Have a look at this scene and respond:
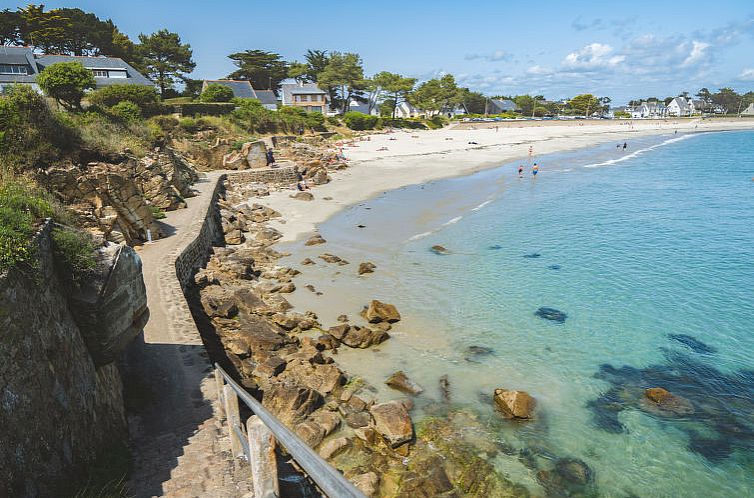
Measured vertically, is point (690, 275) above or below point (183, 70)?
below

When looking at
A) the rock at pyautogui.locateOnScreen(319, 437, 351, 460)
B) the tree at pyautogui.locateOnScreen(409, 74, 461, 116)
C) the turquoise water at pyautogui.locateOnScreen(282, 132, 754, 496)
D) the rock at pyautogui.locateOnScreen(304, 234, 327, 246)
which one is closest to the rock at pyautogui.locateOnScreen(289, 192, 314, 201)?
the turquoise water at pyautogui.locateOnScreen(282, 132, 754, 496)

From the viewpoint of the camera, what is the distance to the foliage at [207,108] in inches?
2120

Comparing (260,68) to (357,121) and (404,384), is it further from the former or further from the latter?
(404,384)

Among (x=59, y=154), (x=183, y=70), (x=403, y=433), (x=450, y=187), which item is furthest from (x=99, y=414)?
(x=183, y=70)

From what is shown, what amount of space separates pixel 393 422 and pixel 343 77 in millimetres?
91161

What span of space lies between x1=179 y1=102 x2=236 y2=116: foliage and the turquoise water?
100 ft

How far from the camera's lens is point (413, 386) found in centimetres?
1336

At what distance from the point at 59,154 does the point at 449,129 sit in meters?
95.0

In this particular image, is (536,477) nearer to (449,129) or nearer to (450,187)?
(450,187)

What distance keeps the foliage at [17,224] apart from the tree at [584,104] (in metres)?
185

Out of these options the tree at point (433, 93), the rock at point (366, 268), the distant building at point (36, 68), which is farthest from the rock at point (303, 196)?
the tree at point (433, 93)

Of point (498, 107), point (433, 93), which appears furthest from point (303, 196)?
point (498, 107)

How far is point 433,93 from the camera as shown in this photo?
11438 cm

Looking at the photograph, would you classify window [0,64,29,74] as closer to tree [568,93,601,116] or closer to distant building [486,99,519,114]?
distant building [486,99,519,114]
